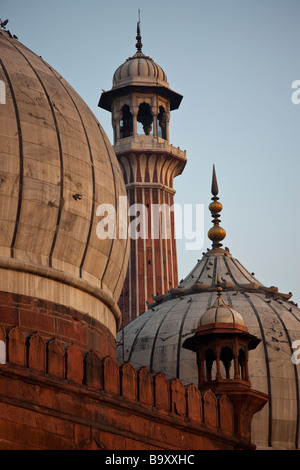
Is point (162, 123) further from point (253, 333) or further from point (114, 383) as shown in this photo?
point (114, 383)

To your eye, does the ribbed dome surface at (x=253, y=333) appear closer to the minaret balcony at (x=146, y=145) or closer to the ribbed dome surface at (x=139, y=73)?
the minaret balcony at (x=146, y=145)

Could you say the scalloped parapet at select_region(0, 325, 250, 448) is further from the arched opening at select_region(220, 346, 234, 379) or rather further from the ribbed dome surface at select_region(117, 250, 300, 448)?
the ribbed dome surface at select_region(117, 250, 300, 448)

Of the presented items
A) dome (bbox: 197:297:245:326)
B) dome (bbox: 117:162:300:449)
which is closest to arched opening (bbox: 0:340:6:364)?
dome (bbox: 197:297:245:326)

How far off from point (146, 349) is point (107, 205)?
6279mm

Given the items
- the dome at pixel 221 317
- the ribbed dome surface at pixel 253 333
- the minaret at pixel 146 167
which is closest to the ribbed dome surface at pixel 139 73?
the minaret at pixel 146 167

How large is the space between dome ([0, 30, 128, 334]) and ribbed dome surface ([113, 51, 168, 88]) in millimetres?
20799

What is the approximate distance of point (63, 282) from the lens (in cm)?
1789

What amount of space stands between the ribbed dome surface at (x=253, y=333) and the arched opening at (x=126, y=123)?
14041 millimetres

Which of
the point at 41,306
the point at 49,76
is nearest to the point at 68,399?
the point at 41,306

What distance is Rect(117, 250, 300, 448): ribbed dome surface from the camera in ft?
77.1

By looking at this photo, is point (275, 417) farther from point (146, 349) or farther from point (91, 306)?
point (91, 306)

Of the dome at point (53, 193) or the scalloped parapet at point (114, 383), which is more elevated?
the dome at point (53, 193)

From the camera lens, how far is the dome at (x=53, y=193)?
17531 millimetres

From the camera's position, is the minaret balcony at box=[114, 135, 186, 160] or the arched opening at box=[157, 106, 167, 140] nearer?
the minaret balcony at box=[114, 135, 186, 160]
